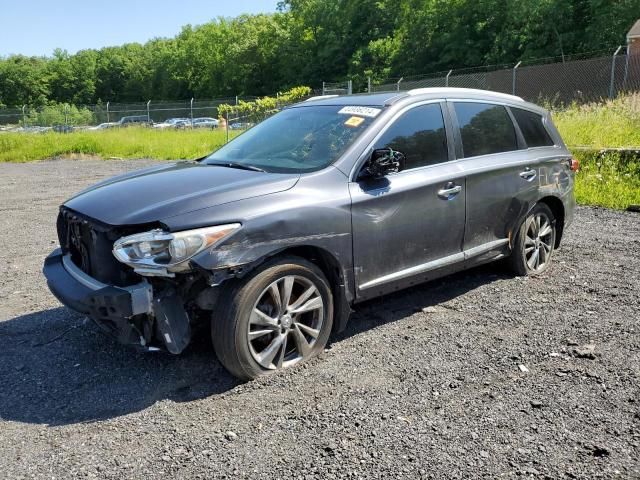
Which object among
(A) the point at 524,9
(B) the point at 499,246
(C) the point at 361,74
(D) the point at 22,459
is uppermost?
(A) the point at 524,9

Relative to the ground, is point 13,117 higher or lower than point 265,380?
higher

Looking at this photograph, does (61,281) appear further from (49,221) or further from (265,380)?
(49,221)

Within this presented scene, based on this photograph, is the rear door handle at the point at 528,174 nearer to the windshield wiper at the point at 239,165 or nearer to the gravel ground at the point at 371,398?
the gravel ground at the point at 371,398

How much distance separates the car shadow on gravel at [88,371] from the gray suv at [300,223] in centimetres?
32

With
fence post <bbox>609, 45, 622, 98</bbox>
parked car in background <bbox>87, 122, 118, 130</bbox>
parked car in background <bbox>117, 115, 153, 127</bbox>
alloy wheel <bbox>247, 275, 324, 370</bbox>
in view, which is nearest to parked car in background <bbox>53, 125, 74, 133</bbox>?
parked car in background <bbox>87, 122, 118, 130</bbox>

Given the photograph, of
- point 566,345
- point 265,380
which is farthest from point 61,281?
point 566,345

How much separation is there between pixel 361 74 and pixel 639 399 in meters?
54.1

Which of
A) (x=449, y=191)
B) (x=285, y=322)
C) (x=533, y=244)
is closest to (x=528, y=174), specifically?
(x=533, y=244)

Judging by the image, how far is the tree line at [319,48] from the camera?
41812 millimetres

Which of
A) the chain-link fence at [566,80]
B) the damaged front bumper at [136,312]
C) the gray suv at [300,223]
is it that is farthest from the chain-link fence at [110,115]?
the damaged front bumper at [136,312]

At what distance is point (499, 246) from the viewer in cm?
498

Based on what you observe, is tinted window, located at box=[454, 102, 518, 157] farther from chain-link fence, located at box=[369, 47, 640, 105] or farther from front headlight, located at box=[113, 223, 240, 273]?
chain-link fence, located at box=[369, 47, 640, 105]

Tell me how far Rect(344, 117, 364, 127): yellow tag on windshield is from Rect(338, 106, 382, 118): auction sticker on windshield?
2.2 inches

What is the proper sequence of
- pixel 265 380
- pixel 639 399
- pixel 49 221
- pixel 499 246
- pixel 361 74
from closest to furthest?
pixel 639 399 < pixel 265 380 < pixel 499 246 < pixel 49 221 < pixel 361 74
